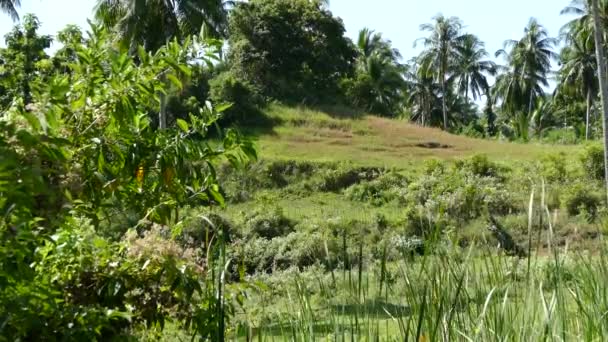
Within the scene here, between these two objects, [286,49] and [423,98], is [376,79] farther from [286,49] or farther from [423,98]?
[423,98]

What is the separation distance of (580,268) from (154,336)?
159 cm

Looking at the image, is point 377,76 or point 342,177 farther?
point 377,76

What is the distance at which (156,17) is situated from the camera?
65.4 feet

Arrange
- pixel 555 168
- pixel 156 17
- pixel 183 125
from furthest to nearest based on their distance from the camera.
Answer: pixel 555 168, pixel 156 17, pixel 183 125

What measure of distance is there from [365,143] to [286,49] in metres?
7.25

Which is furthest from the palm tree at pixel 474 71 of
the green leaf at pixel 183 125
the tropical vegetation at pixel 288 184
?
the green leaf at pixel 183 125

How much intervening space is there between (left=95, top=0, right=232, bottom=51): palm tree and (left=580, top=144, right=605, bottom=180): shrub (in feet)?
37.6

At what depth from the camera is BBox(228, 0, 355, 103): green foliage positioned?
35594 millimetres

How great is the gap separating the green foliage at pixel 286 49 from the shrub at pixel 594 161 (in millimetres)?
13329

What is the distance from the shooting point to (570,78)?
1756 inches

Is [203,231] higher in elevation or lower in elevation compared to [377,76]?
lower

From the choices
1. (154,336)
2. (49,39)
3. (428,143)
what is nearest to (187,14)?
(49,39)

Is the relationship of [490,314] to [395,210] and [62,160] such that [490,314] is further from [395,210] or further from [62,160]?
[395,210]

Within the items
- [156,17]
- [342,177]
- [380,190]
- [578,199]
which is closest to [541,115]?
[342,177]
